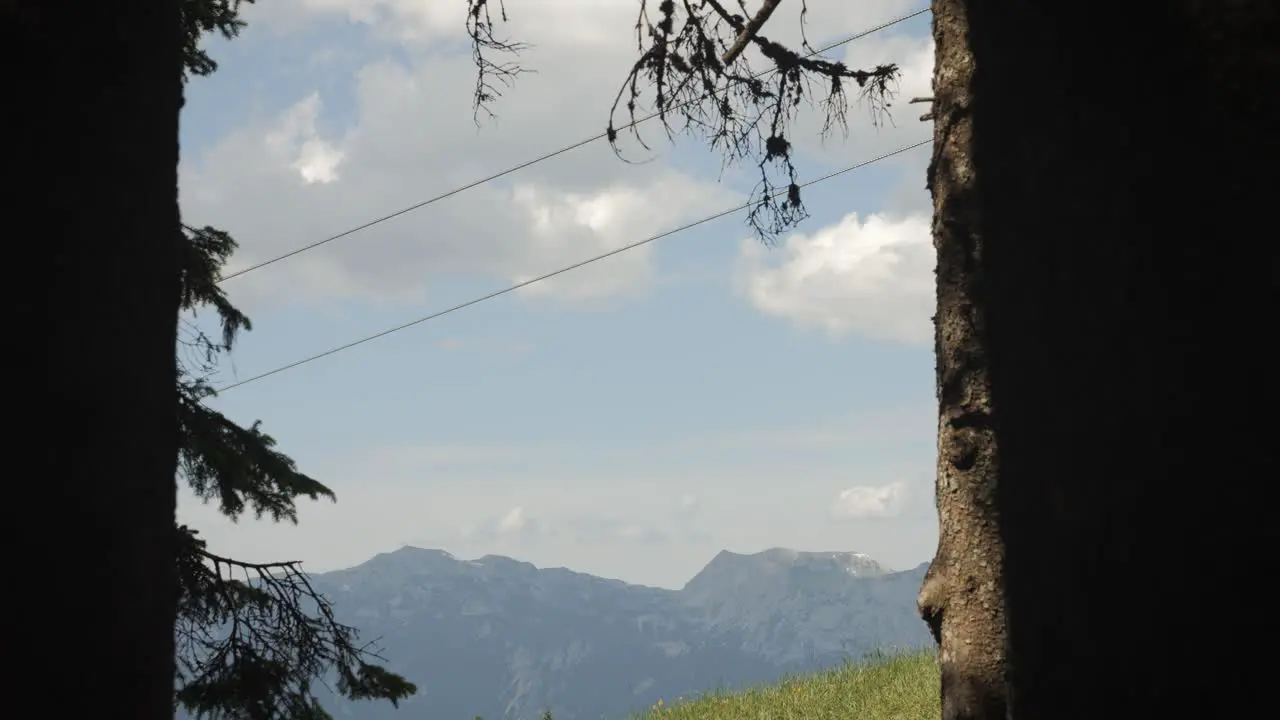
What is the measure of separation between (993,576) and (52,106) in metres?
4.16

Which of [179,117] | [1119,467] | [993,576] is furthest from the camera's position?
[993,576]

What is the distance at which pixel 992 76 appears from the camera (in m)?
2.32

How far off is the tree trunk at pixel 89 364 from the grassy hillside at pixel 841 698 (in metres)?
8.64

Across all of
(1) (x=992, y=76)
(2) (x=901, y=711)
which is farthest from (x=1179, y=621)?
(2) (x=901, y=711)

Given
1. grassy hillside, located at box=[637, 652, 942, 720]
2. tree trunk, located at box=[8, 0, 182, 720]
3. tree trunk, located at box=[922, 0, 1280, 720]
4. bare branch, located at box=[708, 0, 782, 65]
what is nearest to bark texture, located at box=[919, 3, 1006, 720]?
bare branch, located at box=[708, 0, 782, 65]

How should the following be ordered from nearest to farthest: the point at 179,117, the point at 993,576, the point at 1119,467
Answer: the point at 1119,467 < the point at 179,117 < the point at 993,576

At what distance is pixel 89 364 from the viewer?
2.25 m

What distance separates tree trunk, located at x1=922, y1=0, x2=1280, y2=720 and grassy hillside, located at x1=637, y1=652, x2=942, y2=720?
834 centimetres

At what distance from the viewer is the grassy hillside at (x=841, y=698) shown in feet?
34.6

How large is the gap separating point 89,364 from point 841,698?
392 inches

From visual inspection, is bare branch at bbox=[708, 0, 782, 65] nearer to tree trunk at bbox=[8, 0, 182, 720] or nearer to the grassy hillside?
tree trunk at bbox=[8, 0, 182, 720]

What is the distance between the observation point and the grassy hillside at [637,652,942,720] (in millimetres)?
10531

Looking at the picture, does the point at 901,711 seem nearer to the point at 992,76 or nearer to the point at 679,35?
the point at 679,35

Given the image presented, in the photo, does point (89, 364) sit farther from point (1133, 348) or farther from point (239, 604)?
point (239, 604)
